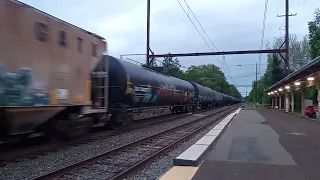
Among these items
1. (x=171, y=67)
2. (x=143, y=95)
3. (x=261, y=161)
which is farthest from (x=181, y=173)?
(x=171, y=67)

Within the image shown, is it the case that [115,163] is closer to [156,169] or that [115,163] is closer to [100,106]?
[156,169]

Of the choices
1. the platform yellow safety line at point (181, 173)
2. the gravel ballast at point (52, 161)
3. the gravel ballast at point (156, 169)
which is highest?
the platform yellow safety line at point (181, 173)

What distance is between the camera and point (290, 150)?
968 cm

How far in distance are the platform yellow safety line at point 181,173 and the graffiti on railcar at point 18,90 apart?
13.5 ft

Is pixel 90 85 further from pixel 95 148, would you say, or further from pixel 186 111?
pixel 186 111

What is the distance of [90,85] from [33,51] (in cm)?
368

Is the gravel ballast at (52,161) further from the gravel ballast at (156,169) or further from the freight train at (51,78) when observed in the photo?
the gravel ballast at (156,169)

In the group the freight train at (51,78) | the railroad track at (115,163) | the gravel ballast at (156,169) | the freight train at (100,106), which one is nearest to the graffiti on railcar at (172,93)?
the freight train at (100,106)

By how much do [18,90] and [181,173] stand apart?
445 cm

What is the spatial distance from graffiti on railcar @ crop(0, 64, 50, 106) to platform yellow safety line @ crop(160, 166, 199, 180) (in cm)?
411

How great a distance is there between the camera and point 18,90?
8336 millimetres

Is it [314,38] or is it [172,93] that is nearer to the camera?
[172,93]

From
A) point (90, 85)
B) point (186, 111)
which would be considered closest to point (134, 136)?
point (90, 85)

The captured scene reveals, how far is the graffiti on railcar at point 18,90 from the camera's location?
25.8ft
